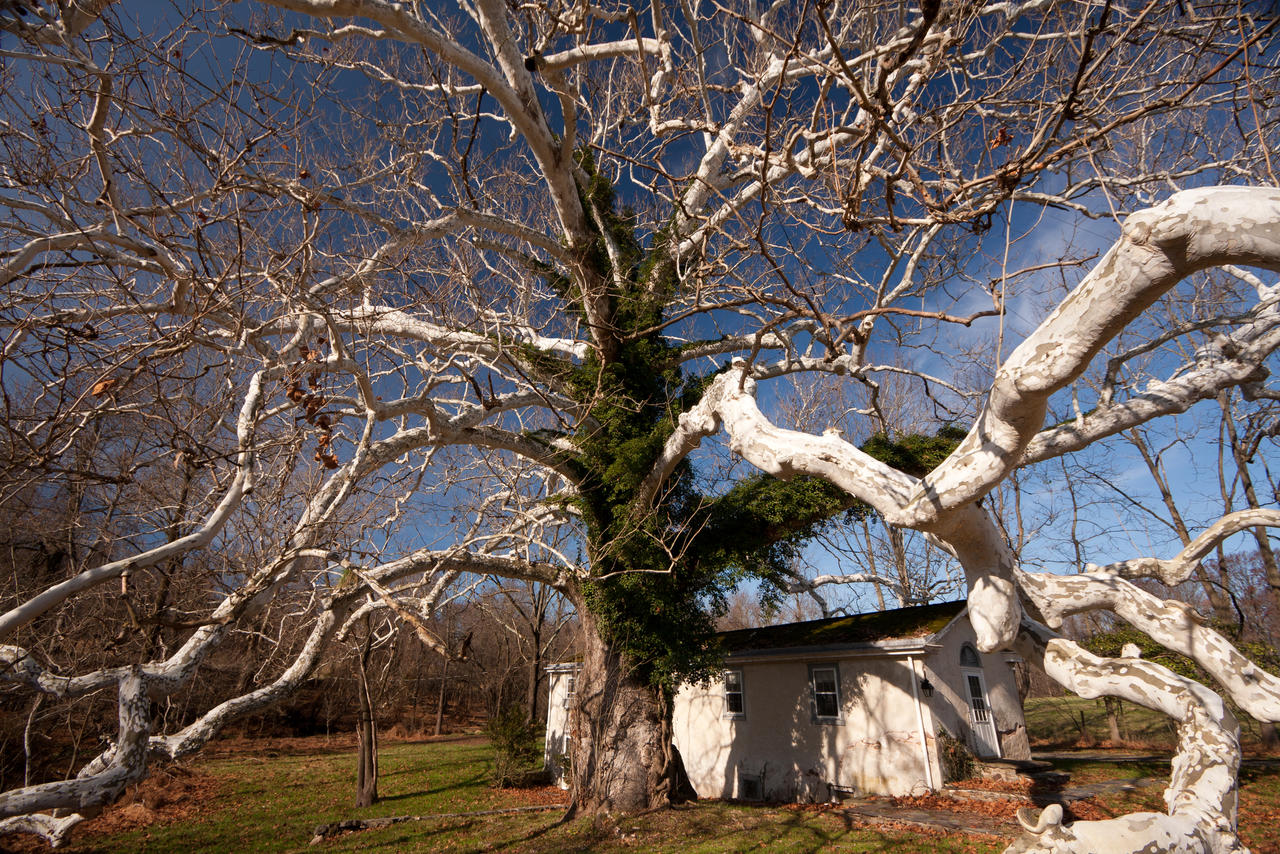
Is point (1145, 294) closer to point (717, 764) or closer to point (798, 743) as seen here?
point (798, 743)

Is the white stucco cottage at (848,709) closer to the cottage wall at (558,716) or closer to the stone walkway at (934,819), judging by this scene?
the stone walkway at (934,819)

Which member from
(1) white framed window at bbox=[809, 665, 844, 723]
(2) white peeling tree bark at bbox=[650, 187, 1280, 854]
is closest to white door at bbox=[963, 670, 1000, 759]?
(1) white framed window at bbox=[809, 665, 844, 723]

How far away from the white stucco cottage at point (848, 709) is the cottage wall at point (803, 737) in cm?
2

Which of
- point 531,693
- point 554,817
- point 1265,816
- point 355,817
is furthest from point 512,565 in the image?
point 531,693

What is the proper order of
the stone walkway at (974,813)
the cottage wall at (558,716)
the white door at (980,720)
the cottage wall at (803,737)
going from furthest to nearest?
the cottage wall at (558,716)
the white door at (980,720)
the cottage wall at (803,737)
the stone walkway at (974,813)

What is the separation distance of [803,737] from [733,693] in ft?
6.59

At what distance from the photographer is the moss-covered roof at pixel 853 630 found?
12.6 meters

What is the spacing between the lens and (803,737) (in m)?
13.2

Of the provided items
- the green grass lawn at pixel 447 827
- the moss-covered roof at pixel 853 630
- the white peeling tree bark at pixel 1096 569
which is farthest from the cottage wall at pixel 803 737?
the white peeling tree bark at pixel 1096 569

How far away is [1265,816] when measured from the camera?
924 centimetres

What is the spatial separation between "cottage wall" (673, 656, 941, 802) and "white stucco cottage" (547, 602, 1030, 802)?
0.07 ft

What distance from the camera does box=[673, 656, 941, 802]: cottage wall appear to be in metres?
11.8

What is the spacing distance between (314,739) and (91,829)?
16.8 metres

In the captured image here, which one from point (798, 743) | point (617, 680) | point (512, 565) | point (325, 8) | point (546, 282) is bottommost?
point (798, 743)
